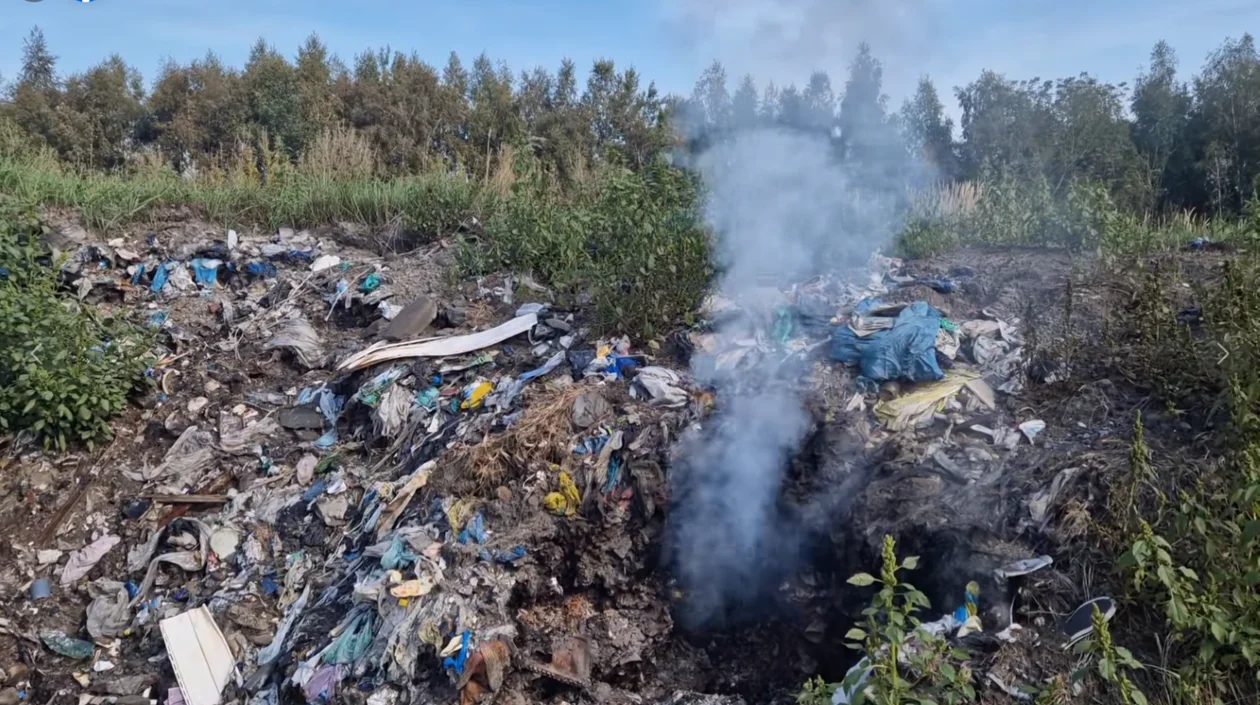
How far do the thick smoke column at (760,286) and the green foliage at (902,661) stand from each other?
3.03 feet

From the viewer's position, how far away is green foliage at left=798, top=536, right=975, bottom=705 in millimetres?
2314

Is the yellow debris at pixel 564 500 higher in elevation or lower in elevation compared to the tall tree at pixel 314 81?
lower

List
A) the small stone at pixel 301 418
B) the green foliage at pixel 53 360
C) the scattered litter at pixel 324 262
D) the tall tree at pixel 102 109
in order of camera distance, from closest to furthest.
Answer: the green foliage at pixel 53 360
the small stone at pixel 301 418
the scattered litter at pixel 324 262
the tall tree at pixel 102 109

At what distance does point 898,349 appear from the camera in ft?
13.4

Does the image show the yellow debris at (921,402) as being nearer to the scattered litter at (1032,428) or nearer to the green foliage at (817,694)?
the scattered litter at (1032,428)

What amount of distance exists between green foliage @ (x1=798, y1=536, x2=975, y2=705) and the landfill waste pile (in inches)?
10.4

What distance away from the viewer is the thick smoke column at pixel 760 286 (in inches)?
142

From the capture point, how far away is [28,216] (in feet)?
18.8

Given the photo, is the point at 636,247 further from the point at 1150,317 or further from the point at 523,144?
the point at 1150,317

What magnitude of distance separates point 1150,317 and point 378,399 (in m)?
4.03

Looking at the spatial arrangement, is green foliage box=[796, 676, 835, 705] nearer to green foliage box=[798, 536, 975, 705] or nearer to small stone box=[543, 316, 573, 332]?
green foliage box=[798, 536, 975, 705]

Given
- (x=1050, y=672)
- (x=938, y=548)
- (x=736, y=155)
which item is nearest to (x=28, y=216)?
(x=736, y=155)

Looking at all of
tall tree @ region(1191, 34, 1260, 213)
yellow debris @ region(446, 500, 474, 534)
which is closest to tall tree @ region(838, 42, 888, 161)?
yellow debris @ region(446, 500, 474, 534)

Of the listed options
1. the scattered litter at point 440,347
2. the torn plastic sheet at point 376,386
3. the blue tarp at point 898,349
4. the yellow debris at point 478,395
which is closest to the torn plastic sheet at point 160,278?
the scattered litter at point 440,347
